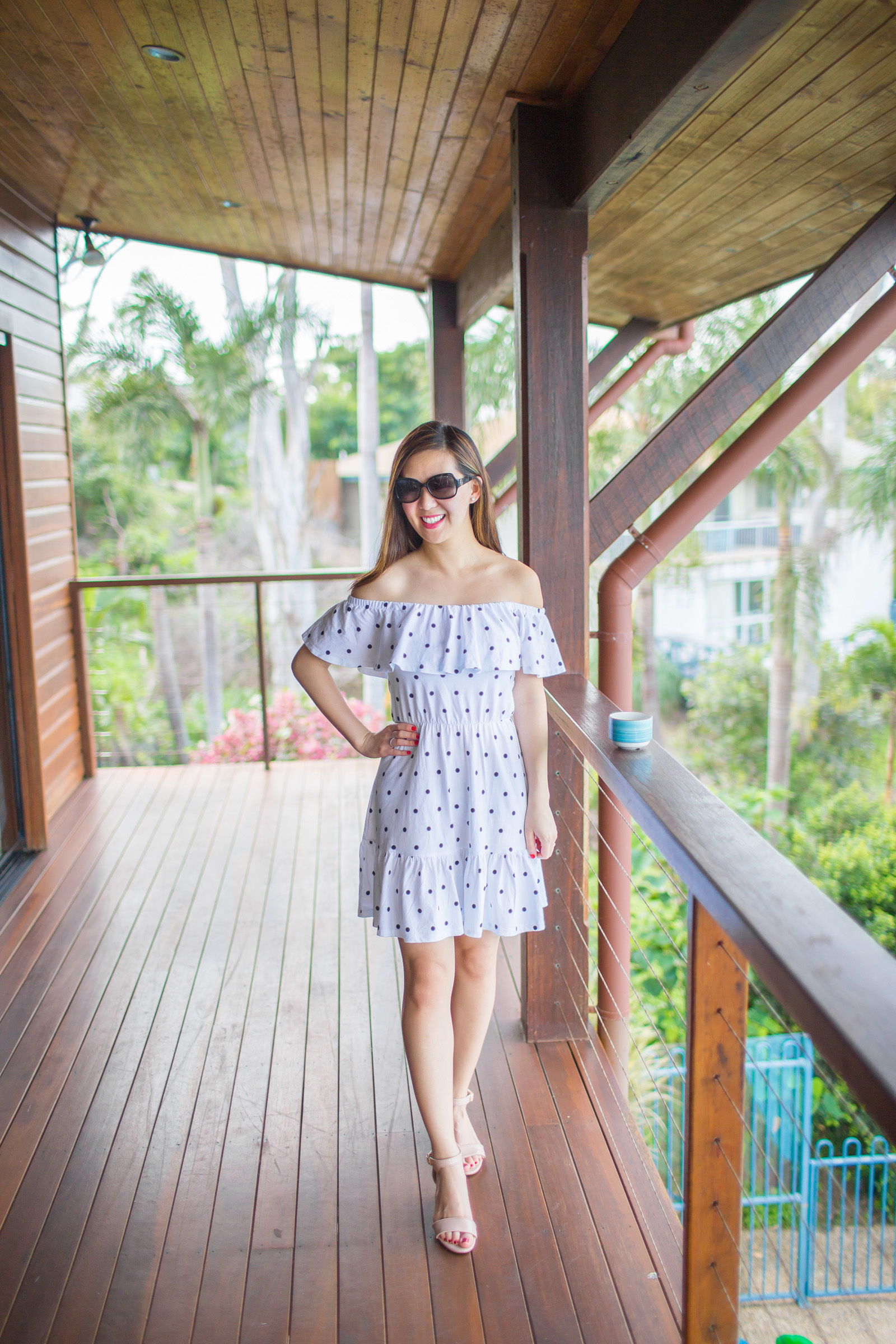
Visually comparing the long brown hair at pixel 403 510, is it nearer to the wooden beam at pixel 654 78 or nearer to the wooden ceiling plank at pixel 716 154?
the wooden beam at pixel 654 78

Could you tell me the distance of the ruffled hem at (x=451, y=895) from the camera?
6.63 feet

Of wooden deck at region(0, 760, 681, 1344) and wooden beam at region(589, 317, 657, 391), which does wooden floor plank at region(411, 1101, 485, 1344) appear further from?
wooden beam at region(589, 317, 657, 391)

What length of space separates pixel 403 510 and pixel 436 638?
0.28 meters

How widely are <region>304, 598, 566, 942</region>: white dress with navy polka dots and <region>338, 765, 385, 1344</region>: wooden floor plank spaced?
643 mm

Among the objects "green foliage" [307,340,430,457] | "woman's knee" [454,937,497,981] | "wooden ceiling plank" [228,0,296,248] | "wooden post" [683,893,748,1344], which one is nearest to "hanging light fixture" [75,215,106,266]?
"wooden ceiling plank" [228,0,296,248]

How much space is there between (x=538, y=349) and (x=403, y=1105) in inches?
77.8

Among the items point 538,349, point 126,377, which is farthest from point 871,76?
point 126,377

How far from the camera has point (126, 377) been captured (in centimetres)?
1335

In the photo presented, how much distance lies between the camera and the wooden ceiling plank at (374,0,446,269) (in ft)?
8.32

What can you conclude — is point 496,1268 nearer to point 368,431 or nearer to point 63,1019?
point 63,1019

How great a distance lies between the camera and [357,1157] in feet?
7.75

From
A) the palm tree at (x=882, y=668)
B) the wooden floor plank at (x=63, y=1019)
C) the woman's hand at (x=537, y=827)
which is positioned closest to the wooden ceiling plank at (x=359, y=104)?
the woman's hand at (x=537, y=827)

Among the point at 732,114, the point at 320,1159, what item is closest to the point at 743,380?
the point at 732,114

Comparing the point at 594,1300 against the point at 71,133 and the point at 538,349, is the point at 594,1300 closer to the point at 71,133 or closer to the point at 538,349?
the point at 538,349
